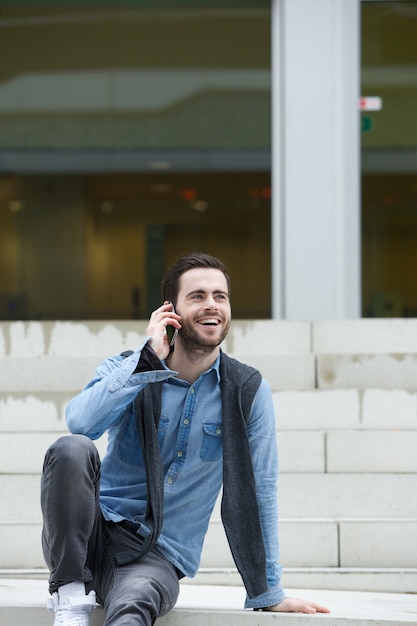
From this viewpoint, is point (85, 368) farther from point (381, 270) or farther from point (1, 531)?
point (381, 270)

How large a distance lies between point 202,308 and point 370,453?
1.88m

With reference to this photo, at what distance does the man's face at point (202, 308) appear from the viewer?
273cm

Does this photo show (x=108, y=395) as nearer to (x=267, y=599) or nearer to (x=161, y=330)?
(x=161, y=330)

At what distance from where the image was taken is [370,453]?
432 cm

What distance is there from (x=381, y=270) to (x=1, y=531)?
530 cm

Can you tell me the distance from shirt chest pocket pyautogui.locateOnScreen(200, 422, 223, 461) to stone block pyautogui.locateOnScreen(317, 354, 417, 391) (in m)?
2.34

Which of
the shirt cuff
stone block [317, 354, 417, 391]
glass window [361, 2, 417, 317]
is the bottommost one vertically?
the shirt cuff

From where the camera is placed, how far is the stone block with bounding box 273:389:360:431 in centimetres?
467

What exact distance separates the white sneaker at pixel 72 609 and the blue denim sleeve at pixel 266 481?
50 centimetres

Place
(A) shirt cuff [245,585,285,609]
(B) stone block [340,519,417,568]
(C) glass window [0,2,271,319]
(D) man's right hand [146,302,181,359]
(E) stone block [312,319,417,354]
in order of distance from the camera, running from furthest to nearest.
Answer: (C) glass window [0,2,271,319]
(E) stone block [312,319,417,354]
(B) stone block [340,519,417,568]
(A) shirt cuff [245,585,285,609]
(D) man's right hand [146,302,181,359]

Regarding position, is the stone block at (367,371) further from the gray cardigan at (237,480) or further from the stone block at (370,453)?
the gray cardigan at (237,480)

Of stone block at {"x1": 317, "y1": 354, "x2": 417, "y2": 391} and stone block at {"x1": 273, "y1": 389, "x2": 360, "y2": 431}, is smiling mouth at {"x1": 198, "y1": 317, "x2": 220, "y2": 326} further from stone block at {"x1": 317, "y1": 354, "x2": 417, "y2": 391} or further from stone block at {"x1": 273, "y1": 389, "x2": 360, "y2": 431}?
stone block at {"x1": 317, "y1": 354, "x2": 417, "y2": 391}

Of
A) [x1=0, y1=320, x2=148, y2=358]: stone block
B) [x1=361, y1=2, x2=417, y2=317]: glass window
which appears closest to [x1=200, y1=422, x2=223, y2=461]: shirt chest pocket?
[x1=0, y1=320, x2=148, y2=358]: stone block

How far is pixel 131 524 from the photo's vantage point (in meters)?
2.73
